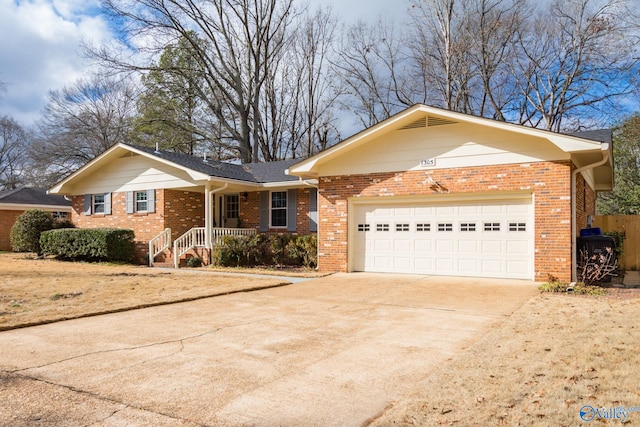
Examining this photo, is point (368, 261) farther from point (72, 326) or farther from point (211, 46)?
point (211, 46)

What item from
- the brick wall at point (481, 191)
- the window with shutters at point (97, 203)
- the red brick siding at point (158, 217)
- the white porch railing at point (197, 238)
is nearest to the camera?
the brick wall at point (481, 191)

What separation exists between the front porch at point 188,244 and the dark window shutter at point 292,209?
1.60m

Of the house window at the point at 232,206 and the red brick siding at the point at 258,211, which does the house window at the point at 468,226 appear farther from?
the house window at the point at 232,206

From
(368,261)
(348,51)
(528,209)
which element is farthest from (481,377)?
(348,51)

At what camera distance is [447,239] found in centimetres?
1216

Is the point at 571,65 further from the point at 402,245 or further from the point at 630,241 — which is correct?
the point at 402,245

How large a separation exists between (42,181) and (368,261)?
32.1 metres

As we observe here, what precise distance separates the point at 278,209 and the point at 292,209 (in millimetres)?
802

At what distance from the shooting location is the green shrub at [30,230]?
1991cm

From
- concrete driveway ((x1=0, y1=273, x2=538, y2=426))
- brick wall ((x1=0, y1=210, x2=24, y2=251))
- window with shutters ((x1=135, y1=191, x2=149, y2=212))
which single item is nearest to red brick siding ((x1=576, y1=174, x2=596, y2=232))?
concrete driveway ((x1=0, y1=273, x2=538, y2=426))

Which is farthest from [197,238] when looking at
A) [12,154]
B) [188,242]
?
[12,154]

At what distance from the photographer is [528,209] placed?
11.1 m

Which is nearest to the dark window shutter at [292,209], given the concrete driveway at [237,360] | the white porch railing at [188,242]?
the white porch railing at [188,242]

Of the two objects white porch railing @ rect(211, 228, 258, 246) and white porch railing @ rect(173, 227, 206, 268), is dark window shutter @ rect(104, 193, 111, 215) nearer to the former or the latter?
white porch railing @ rect(173, 227, 206, 268)
